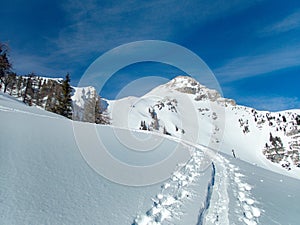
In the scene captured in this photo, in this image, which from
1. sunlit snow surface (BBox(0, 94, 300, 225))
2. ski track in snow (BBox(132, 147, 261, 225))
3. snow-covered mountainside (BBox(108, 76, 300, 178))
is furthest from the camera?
snow-covered mountainside (BBox(108, 76, 300, 178))

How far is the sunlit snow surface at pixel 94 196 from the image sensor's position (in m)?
4.40

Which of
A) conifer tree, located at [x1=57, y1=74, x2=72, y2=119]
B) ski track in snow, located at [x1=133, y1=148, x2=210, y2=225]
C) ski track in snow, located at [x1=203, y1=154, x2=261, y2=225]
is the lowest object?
ski track in snow, located at [x1=133, y1=148, x2=210, y2=225]

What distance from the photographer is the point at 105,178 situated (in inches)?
263

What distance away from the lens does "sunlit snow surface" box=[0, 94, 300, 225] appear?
173 inches

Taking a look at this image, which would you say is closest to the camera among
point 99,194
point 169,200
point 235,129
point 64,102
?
point 99,194

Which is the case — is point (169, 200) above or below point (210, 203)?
below

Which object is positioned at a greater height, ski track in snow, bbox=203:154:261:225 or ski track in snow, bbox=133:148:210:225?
ski track in snow, bbox=203:154:261:225

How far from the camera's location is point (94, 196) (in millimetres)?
5457

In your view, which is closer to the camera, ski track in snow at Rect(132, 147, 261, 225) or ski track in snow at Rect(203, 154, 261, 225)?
ski track in snow at Rect(132, 147, 261, 225)

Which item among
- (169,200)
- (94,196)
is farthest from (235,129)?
(94,196)

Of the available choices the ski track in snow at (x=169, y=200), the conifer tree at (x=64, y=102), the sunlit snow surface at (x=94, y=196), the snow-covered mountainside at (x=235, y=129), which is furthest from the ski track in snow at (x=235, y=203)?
the snow-covered mountainside at (x=235, y=129)

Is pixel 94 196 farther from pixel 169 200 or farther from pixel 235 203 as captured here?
pixel 235 203

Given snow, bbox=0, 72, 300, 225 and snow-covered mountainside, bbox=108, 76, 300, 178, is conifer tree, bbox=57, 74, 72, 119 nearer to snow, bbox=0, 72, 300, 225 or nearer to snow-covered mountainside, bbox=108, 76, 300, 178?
snow, bbox=0, 72, 300, 225

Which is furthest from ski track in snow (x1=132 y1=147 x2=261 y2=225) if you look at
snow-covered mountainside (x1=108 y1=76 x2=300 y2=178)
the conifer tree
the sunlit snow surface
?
snow-covered mountainside (x1=108 y1=76 x2=300 y2=178)
